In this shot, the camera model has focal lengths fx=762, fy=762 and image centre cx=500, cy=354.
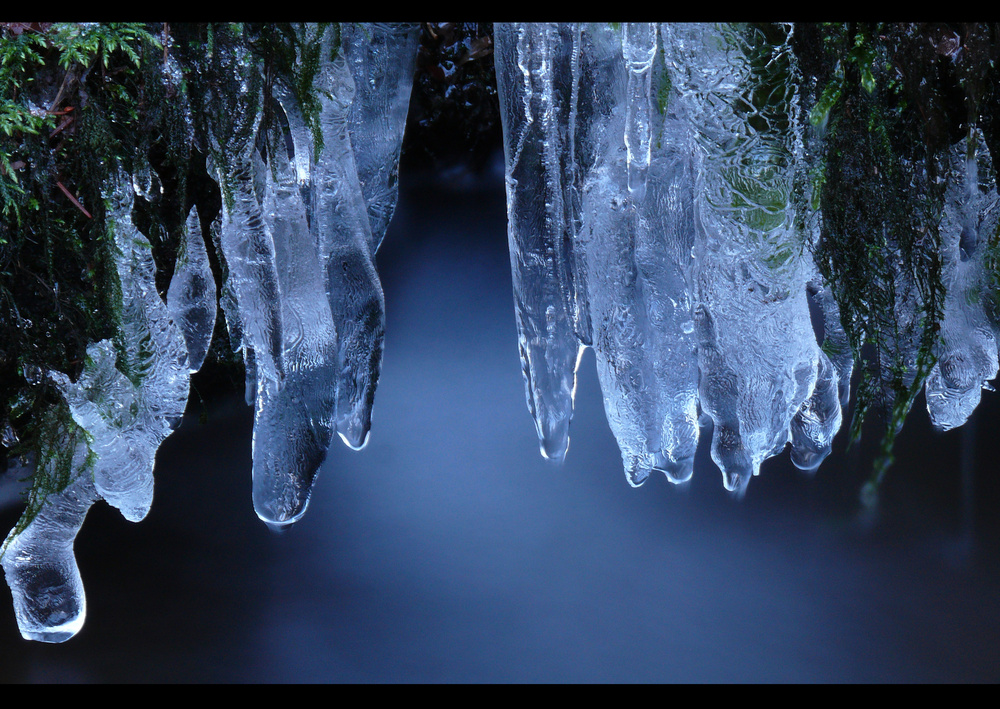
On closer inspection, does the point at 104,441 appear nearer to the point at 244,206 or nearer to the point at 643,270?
the point at 244,206

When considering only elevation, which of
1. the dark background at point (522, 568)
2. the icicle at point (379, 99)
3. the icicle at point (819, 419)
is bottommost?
the dark background at point (522, 568)

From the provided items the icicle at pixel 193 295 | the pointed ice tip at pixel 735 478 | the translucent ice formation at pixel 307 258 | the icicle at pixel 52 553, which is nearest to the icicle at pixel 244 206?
the translucent ice formation at pixel 307 258

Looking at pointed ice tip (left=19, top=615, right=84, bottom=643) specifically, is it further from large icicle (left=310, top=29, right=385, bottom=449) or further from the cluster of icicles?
large icicle (left=310, top=29, right=385, bottom=449)

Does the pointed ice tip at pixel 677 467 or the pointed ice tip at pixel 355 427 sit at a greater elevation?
the pointed ice tip at pixel 355 427

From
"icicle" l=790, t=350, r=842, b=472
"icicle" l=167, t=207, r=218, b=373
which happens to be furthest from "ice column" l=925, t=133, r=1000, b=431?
"icicle" l=167, t=207, r=218, b=373

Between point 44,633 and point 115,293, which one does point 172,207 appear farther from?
point 44,633

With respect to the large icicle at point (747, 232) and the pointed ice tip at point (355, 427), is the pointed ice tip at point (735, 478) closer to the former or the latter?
the large icicle at point (747, 232)
